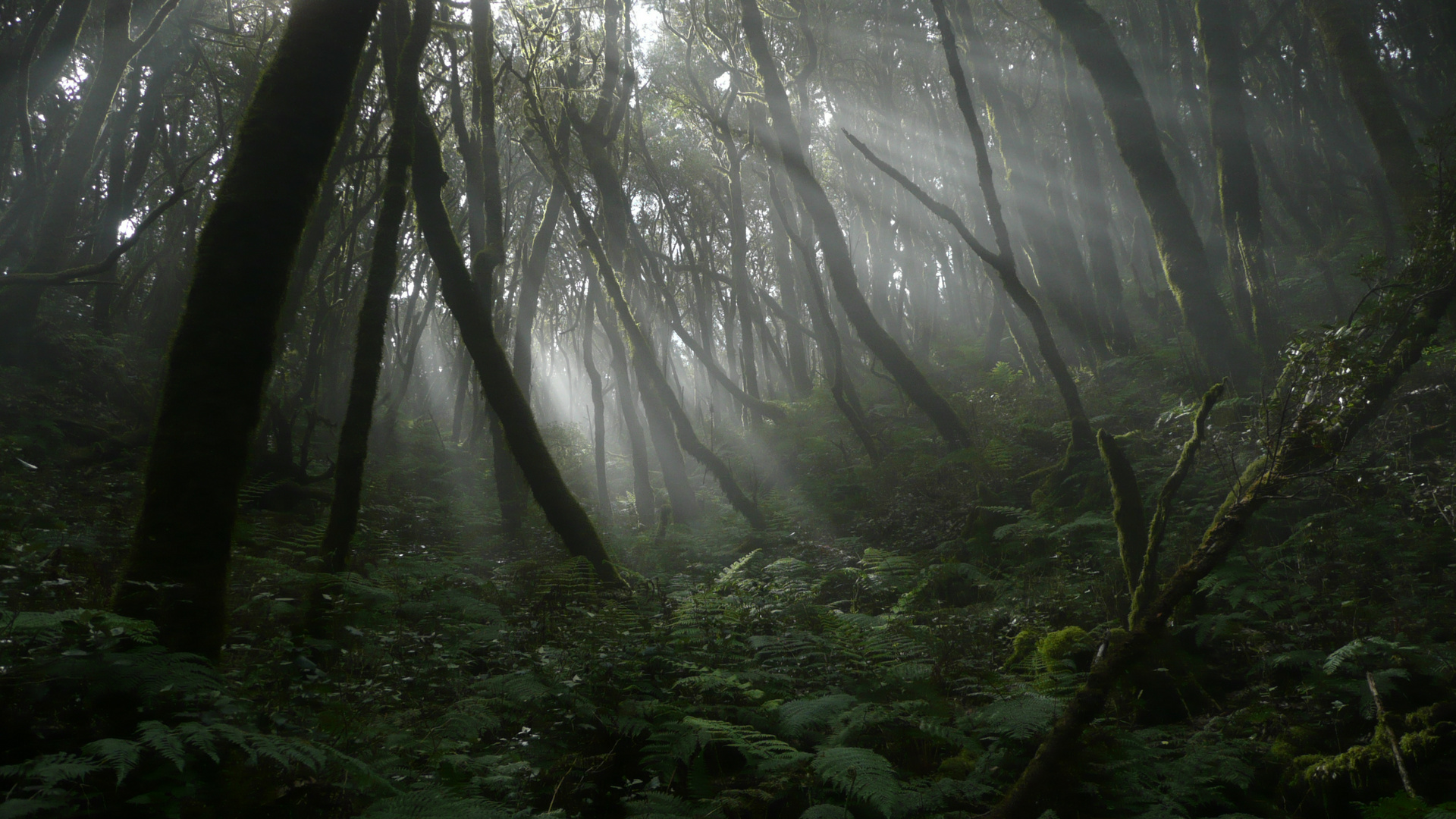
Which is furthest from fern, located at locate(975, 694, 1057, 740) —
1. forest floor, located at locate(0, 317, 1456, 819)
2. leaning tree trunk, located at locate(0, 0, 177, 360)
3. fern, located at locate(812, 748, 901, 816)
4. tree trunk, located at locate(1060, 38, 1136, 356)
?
leaning tree trunk, located at locate(0, 0, 177, 360)

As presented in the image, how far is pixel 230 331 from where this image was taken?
2.82 meters

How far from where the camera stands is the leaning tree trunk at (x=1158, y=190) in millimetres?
7820

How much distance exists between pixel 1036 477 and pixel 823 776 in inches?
239

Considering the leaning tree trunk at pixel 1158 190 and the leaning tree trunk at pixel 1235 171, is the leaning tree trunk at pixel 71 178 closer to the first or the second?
the leaning tree trunk at pixel 1158 190

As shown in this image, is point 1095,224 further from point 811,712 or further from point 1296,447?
point 811,712

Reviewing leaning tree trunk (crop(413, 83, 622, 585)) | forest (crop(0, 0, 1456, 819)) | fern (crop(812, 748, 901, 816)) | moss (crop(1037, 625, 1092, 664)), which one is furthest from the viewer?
leaning tree trunk (crop(413, 83, 622, 585))

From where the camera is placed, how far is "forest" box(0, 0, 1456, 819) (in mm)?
2463

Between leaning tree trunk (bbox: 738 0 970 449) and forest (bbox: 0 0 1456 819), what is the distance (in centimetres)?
7

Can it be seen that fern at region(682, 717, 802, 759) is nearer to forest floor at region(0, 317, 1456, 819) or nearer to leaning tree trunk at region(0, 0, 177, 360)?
forest floor at region(0, 317, 1456, 819)

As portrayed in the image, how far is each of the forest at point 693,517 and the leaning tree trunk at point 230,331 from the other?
0.02 m

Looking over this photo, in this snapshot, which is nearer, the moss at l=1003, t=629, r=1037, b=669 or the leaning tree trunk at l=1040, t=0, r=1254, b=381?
the moss at l=1003, t=629, r=1037, b=669

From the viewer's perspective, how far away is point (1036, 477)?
7.50 meters

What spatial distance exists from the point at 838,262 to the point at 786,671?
25.3 feet

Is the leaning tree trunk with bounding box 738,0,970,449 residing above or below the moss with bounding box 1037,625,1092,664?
above
